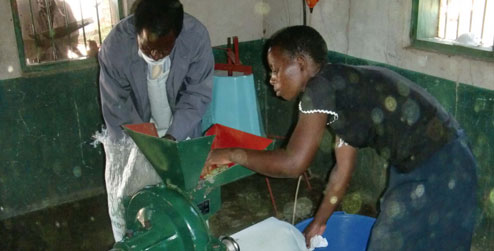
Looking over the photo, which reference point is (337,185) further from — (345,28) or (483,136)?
(345,28)

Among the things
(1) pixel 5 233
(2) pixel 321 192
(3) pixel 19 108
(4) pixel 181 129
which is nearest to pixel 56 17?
(3) pixel 19 108

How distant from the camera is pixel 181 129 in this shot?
241cm

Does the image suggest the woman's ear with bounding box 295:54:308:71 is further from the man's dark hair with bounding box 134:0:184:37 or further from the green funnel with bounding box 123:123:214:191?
the man's dark hair with bounding box 134:0:184:37

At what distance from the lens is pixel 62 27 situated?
3.68 metres

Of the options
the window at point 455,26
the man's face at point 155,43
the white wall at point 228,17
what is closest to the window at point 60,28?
the white wall at point 228,17

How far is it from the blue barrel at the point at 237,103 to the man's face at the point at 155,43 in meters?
1.32

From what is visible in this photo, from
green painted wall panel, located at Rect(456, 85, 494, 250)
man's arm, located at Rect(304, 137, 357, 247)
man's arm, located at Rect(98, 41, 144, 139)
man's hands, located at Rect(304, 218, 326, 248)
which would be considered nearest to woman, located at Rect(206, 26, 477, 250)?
man's arm, located at Rect(304, 137, 357, 247)

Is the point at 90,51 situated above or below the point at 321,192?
above

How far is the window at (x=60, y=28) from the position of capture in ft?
11.7

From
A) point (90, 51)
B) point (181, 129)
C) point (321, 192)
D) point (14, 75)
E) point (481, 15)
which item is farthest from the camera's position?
point (321, 192)

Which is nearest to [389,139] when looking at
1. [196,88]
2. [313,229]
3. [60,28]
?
[313,229]

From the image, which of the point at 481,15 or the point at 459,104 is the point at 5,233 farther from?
the point at 481,15

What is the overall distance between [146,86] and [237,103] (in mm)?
1186

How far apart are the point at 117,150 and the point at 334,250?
114cm
